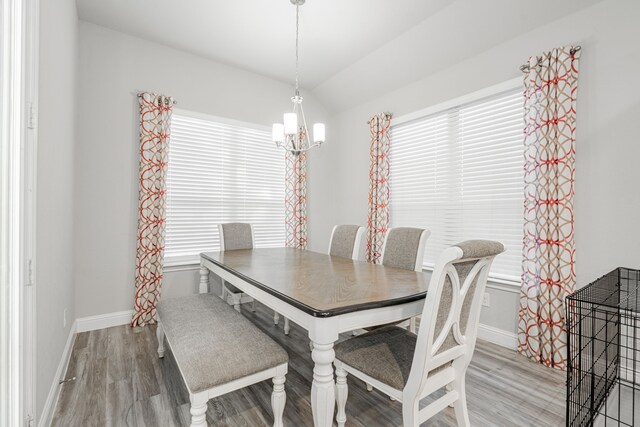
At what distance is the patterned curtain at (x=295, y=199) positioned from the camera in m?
4.03

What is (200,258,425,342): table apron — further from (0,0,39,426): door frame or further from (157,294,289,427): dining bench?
(0,0,39,426): door frame

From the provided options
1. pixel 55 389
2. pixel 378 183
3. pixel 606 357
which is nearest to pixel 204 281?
pixel 55 389

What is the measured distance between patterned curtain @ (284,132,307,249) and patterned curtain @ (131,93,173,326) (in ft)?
5.00

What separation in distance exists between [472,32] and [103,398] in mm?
3930

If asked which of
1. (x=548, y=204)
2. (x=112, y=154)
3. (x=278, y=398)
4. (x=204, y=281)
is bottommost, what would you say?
(x=278, y=398)

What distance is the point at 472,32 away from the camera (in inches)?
105

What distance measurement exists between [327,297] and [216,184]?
270 cm

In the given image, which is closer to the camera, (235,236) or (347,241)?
A: (347,241)

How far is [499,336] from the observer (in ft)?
8.55

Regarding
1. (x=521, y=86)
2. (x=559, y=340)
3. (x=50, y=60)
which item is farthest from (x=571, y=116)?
(x=50, y=60)

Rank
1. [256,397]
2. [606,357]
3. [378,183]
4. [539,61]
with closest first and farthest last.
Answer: [606,357], [256,397], [539,61], [378,183]

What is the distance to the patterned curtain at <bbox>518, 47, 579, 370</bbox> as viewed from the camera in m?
2.18

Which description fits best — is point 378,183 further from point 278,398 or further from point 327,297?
point 278,398

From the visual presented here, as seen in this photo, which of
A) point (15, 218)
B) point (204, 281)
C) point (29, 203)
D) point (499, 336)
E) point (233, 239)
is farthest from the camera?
point (233, 239)
